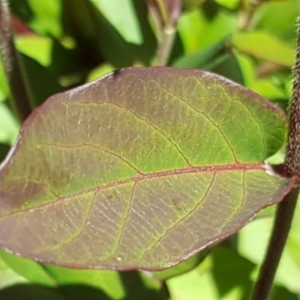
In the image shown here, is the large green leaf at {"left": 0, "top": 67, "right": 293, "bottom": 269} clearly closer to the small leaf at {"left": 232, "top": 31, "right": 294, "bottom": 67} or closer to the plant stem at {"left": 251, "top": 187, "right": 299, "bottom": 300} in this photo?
the plant stem at {"left": 251, "top": 187, "right": 299, "bottom": 300}

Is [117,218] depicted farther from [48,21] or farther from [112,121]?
[48,21]

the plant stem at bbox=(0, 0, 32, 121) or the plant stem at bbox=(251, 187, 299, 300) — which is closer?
the plant stem at bbox=(251, 187, 299, 300)

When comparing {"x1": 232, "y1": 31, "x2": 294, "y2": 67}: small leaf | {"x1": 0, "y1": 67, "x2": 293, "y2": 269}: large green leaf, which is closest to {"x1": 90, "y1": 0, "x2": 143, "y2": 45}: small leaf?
{"x1": 232, "y1": 31, "x2": 294, "y2": 67}: small leaf

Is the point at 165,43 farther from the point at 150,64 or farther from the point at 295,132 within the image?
the point at 295,132

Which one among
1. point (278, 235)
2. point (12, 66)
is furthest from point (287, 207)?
point (12, 66)

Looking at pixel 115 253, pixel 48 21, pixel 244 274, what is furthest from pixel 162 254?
pixel 48 21
